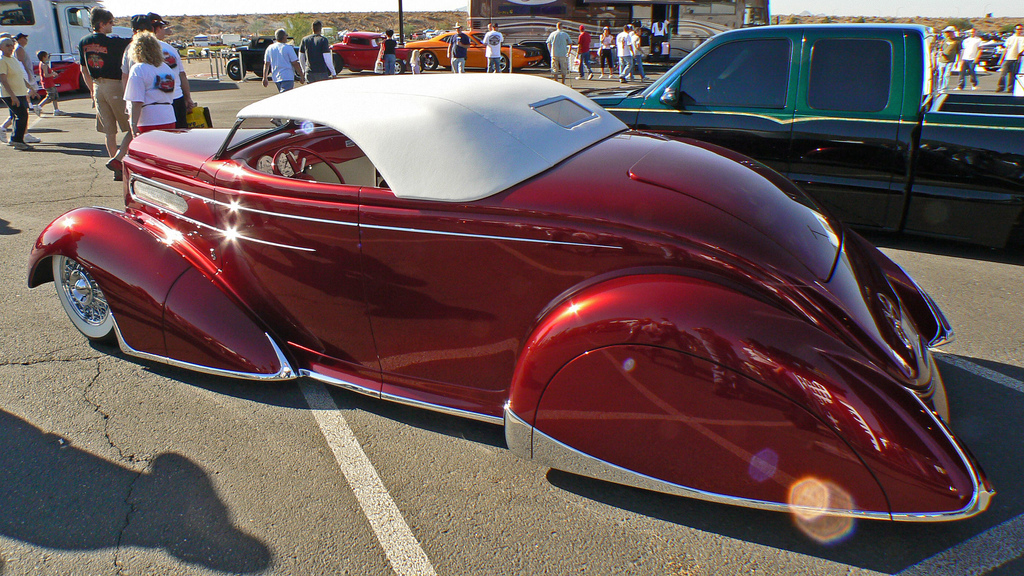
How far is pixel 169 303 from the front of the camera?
3.14 m

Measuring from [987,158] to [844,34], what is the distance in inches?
53.3

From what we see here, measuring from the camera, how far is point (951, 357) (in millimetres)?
3514

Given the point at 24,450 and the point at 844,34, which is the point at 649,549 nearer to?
the point at 24,450

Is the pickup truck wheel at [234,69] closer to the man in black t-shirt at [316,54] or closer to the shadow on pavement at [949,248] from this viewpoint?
the man in black t-shirt at [316,54]

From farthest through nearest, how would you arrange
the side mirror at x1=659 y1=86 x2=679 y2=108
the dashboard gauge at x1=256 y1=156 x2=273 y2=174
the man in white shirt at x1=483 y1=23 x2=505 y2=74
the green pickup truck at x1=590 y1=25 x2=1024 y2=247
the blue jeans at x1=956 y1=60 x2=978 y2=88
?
the man in white shirt at x1=483 y1=23 x2=505 y2=74
the blue jeans at x1=956 y1=60 x2=978 y2=88
the side mirror at x1=659 y1=86 x2=679 y2=108
the green pickup truck at x1=590 y1=25 x2=1024 y2=247
the dashboard gauge at x1=256 y1=156 x2=273 y2=174

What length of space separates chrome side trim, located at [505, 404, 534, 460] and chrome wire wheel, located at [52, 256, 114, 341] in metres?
2.38

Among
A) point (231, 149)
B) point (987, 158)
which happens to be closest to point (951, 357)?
point (987, 158)

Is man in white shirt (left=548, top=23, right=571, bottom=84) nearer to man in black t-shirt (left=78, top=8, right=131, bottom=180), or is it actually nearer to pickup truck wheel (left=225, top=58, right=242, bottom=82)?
man in black t-shirt (left=78, top=8, right=131, bottom=180)

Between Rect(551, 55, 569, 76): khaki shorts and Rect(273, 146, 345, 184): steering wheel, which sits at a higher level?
Rect(551, 55, 569, 76): khaki shorts

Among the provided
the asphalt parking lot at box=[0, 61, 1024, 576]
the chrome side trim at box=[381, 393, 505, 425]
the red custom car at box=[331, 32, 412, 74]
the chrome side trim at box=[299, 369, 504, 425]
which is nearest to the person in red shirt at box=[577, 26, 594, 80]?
the red custom car at box=[331, 32, 412, 74]

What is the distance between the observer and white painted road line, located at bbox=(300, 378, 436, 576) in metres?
2.25

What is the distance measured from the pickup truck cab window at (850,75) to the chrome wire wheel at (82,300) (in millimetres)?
5016

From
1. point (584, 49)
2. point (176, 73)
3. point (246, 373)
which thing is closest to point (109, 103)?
point (176, 73)

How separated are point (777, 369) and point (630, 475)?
0.63 m
